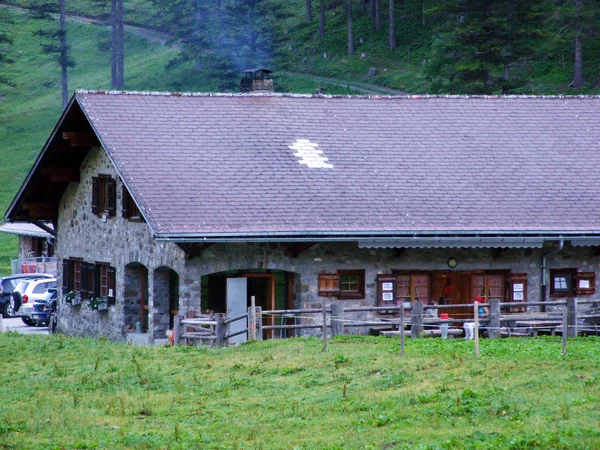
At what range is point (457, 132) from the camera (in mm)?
33156

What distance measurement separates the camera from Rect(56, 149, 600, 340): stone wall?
2859 cm

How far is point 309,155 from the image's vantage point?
102 feet

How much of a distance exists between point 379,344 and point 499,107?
41.6ft

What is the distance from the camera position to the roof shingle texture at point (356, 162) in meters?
28.5

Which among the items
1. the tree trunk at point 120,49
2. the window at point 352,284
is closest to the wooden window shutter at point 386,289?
the window at point 352,284

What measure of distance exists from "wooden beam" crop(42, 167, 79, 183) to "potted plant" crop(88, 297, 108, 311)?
3.69 m

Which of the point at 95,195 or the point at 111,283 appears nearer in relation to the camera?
the point at 111,283

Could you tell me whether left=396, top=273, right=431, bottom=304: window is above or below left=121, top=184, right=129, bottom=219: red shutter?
below

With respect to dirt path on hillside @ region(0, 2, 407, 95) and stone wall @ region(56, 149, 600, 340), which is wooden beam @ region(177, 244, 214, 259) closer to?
stone wall @ region(56, 149, 600, 340)

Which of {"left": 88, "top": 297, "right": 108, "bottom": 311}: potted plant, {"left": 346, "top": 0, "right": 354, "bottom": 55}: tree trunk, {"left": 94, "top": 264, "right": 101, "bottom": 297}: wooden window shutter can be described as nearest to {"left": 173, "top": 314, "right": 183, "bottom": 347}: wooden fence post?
{"left": 88, "top": 297, "right": 108, "bottom": 311}: potted plant

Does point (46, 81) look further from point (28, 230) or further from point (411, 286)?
point (411, 286)

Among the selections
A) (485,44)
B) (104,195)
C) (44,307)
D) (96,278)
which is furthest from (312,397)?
(485,44)

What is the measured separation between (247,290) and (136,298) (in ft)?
10.3

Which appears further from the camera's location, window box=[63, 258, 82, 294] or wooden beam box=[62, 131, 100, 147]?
window box=[63, 258, 82, 294]
